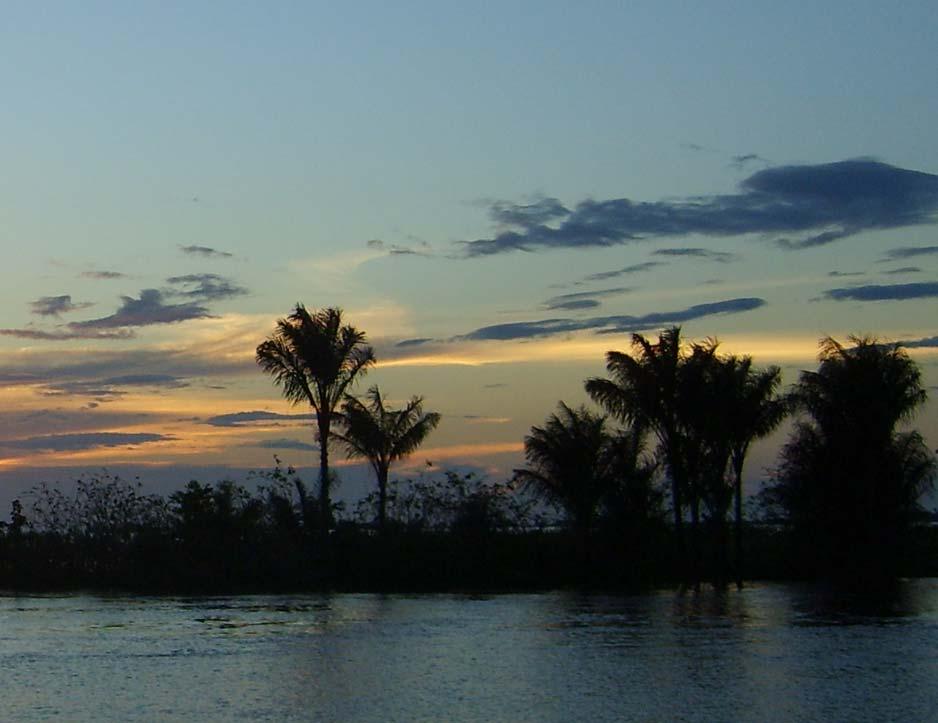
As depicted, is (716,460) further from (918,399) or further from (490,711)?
(490,711)

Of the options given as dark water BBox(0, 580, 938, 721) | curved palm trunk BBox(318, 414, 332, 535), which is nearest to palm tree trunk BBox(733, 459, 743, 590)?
dark water BBox(0, 580, 938, 721)

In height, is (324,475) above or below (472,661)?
above

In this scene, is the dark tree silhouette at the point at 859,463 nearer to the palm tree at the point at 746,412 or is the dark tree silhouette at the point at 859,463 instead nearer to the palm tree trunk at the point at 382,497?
the palm tree at the point at 746,412

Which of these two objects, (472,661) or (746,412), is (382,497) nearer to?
(746,412)

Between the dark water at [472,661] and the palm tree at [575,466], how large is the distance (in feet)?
35.9

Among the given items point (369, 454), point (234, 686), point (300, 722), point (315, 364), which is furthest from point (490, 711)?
point (369, 454)

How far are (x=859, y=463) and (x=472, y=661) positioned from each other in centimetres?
3031

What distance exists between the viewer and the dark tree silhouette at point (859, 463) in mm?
51312

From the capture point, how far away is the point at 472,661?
24672mm

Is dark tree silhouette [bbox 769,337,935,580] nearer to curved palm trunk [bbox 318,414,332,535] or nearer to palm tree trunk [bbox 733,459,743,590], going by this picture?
palm tree trunk [bbox 733,459,743,590]

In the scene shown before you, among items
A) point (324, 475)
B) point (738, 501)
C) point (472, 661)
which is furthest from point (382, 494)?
point (472, 661)

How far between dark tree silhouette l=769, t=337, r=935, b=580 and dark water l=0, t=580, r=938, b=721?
39.6 ft

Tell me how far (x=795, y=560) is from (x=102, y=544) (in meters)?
25.0

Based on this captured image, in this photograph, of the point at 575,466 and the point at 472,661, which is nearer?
the point at 472,661
